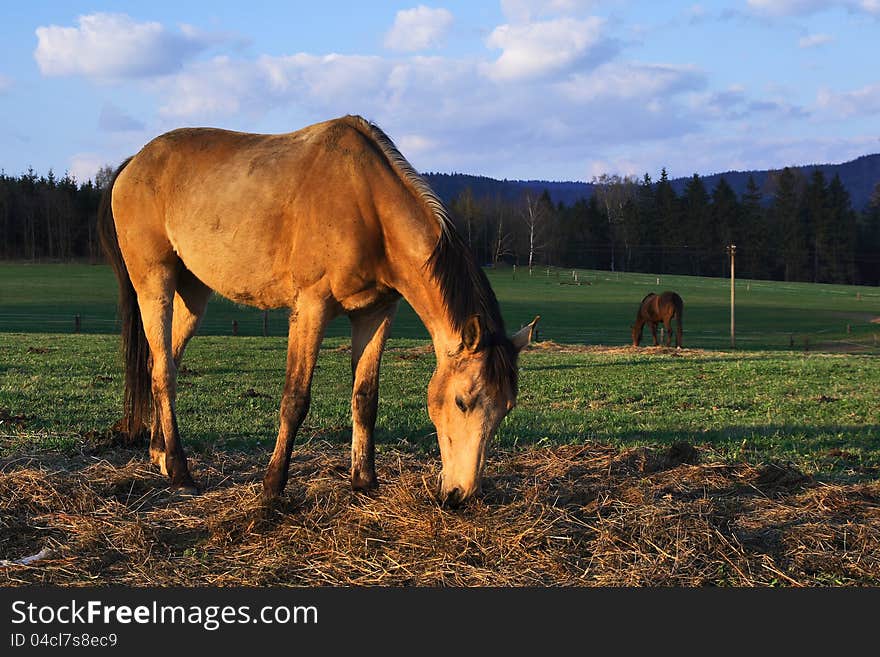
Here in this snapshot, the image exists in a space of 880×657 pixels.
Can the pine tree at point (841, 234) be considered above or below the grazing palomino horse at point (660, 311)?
above

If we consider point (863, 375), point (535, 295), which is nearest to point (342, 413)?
point (863, 375)

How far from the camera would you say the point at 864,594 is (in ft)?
A: 12.1

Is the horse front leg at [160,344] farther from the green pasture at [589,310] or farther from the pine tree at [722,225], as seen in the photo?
the pine tree at [722,225]

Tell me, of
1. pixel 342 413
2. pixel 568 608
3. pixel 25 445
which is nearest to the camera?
pixel 568 608

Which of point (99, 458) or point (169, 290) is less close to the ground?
point (169, 290)

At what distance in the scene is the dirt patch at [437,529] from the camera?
12.9 ft

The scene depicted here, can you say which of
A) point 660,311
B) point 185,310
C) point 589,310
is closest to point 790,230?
point 589,310

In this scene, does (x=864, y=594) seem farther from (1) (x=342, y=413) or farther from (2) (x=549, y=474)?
(1) (x=342, y=413)

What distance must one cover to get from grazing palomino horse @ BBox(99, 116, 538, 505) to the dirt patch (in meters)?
0.35

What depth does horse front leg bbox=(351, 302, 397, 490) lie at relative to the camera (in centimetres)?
546

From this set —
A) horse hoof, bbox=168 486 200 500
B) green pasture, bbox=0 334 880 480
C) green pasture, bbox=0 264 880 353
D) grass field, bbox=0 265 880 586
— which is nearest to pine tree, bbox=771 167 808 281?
green pasture, bbox=0 264 880 353

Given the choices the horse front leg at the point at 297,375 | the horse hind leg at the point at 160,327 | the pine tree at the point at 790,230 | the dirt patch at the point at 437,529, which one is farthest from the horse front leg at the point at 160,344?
the pine tree at the point at 790,230

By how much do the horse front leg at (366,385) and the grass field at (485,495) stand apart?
213 mm

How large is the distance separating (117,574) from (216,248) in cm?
241
